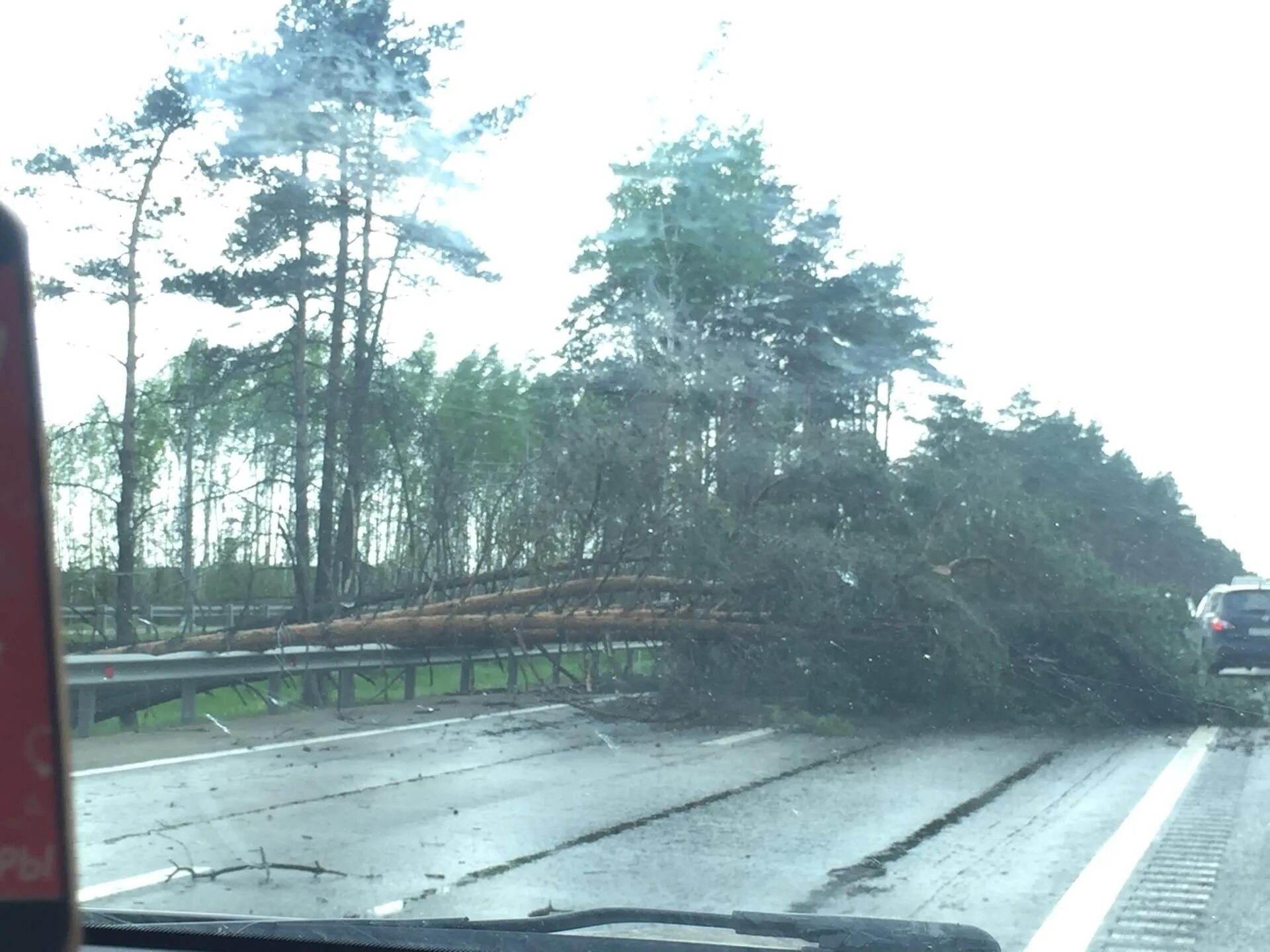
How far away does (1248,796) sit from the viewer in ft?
29.5

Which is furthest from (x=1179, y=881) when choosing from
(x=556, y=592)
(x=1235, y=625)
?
(x=1235, y=625)

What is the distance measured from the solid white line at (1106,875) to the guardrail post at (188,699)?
25.6ft

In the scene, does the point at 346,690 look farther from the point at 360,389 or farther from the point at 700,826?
the point at 700,826

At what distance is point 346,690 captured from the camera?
563 inches

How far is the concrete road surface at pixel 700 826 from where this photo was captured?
18.7 feet

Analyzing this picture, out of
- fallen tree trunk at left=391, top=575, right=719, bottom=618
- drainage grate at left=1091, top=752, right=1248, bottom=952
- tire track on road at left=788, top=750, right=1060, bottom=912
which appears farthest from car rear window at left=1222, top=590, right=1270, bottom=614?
tire track on road at left=788, top=750, right=1060, bottom=912

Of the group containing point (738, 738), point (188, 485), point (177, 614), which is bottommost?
point (738, 738)

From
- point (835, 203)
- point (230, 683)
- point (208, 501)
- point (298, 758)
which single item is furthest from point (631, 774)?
point (835, 203)

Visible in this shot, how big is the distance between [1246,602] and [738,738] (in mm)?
7129

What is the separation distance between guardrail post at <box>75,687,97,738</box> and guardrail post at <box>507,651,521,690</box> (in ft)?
12.2

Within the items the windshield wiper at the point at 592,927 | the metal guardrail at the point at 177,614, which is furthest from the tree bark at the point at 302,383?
the windshield wiper at the point at 592,927

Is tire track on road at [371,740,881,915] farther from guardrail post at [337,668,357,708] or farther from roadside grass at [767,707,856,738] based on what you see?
guardrail post at [337,668,357,708]

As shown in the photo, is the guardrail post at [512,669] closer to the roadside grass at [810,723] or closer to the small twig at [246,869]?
the roadside grass at [810,723]

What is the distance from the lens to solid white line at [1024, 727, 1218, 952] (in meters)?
5.07
